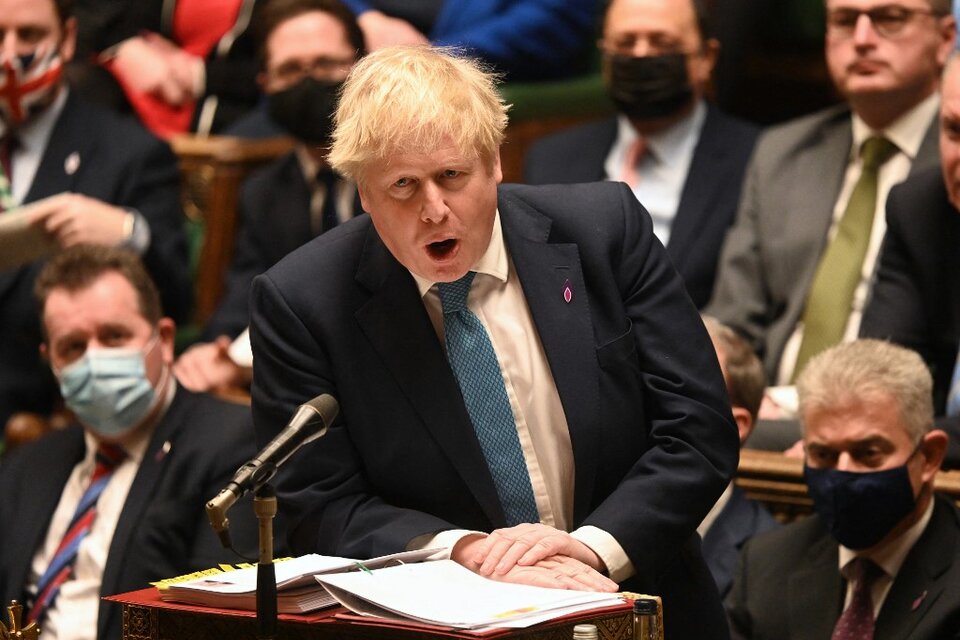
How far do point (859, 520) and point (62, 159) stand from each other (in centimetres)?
282

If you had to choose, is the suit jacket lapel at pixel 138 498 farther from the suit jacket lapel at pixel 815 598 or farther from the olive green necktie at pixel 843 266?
the olive green necktie at pixel 843 266

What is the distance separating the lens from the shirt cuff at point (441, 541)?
2.27 metres

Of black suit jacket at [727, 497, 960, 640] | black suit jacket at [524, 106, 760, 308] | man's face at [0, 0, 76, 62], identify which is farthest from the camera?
man's face at [0, 0, 76, 62]

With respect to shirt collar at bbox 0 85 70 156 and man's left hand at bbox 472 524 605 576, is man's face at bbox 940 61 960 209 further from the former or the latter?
shirt collar at bbox 0 85 70 156

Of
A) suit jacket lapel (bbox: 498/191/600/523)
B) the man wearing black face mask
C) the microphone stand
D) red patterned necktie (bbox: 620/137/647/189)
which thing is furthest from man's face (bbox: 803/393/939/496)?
the man wearing black face mask

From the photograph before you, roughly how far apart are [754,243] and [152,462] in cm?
173

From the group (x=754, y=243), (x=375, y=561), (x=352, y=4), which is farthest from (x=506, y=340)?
(x=352, y=4)

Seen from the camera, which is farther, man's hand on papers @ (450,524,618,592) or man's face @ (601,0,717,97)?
man's face @ (601,0,717,97)

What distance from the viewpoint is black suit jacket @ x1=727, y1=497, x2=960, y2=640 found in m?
2.93

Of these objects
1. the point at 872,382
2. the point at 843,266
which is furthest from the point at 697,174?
the point at 872,382

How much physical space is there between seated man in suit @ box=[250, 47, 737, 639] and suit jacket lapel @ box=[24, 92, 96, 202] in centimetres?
255

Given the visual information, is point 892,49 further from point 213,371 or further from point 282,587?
point 282,587

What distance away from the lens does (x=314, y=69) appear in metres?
4.95

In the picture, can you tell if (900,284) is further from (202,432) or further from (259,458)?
(259,458)
